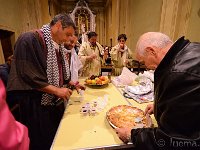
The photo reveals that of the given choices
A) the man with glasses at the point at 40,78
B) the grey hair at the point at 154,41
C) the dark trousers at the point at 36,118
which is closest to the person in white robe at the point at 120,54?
the man with glasses at the point at 40,78

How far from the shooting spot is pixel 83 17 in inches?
404

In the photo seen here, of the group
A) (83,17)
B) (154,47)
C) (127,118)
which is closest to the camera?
(154,47)

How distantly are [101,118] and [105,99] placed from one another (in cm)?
35

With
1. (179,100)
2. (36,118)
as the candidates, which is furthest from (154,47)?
(36,118)

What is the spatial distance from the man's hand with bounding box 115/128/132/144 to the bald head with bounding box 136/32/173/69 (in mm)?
454

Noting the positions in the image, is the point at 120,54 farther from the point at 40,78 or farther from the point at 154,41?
the point at 154,41

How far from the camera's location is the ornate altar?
9867 mm

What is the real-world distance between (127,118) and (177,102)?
1.74 feet

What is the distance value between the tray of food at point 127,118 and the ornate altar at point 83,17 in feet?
30.1

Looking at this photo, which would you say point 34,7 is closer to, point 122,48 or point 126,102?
point 122,48

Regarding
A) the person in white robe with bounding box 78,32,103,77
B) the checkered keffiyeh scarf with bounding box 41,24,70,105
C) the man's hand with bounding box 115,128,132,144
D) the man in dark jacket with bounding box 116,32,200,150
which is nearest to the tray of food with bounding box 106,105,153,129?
the man's hand with bounding box 115,128,132,144

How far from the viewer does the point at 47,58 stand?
4.79ft

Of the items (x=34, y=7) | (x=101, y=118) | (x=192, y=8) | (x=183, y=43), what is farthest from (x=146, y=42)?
(x=34, y=7)

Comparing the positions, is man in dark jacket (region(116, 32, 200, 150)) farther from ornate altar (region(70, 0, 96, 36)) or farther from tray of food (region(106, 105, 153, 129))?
ornate altar (region(70, 0, 96, 36))
